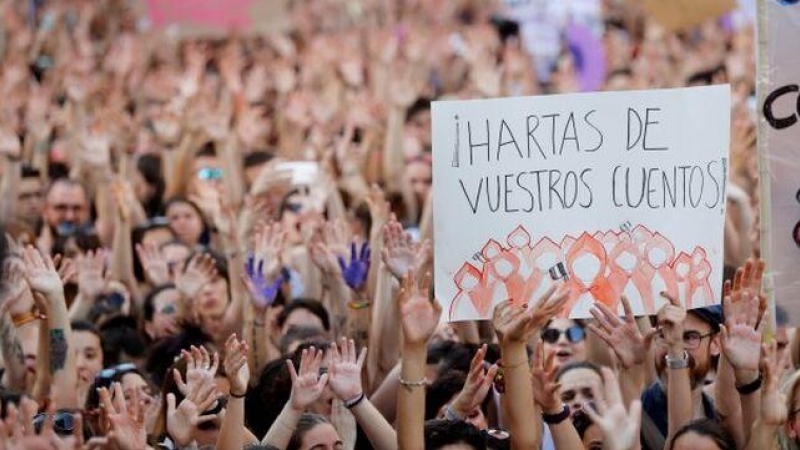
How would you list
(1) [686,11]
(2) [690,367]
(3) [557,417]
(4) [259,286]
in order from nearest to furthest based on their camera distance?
(3) [557,417]
(2) [690,367]
(4) [259,286]
(1) [686,11]

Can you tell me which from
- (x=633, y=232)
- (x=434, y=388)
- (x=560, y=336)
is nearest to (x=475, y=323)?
(x=560, y=336)

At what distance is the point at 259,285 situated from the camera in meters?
6.77

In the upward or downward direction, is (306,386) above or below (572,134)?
below

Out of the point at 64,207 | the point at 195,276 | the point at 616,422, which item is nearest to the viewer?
the point at 616,422

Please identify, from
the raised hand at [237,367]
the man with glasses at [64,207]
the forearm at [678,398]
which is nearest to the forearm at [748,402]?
the forearm at [678,398]

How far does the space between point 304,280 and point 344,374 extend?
8.49 ft

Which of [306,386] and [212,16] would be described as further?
[212,16]

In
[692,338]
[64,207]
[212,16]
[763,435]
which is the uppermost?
[212,16]

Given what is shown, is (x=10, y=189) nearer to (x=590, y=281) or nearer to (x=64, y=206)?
(x=64, y=206)

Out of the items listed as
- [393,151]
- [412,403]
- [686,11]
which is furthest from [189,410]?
[686,11]

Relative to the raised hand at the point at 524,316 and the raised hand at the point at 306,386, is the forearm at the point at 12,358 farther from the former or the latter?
the raised hand at the point at 524,316

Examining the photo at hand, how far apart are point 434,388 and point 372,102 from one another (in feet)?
20.5

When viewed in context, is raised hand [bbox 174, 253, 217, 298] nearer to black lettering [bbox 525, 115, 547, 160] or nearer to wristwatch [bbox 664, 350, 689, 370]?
black lettering [bbox 525, 115, 547, 160]

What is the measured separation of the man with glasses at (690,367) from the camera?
19.2ft
